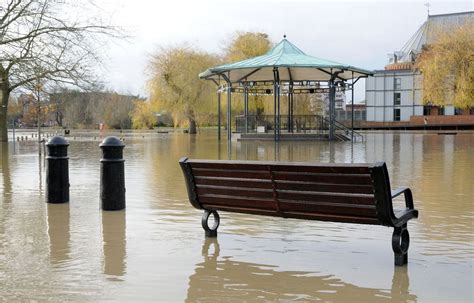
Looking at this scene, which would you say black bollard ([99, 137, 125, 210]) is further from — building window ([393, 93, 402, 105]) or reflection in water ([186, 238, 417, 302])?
building window ([393, 93, 402, 105])

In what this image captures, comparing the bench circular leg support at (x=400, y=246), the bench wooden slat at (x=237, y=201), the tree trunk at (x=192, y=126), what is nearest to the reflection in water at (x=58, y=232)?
the bench wooden slat at (x=237, y=201)

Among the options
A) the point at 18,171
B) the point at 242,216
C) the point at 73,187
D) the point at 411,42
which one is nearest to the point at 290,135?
the point at 18,171

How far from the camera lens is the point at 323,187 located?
5.23 meters

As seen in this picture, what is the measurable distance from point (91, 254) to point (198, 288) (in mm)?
1546

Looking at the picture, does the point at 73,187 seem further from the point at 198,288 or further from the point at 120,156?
the point at 198,288

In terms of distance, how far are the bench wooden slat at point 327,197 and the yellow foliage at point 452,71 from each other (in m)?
40.4

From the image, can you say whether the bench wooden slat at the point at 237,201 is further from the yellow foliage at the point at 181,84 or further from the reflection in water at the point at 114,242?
the yellow foliage at the point at 181,84

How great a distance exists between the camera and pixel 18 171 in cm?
1504

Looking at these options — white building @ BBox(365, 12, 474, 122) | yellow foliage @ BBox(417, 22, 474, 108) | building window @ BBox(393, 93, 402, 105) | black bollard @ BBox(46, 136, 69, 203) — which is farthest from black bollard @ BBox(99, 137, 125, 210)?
building window @ BBox(393, 93, 402, 105)

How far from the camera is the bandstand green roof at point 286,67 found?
1161 inches

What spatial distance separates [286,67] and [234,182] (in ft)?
84.1

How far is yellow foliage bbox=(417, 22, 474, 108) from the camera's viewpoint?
140ft

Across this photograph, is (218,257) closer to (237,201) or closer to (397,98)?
(237,201)

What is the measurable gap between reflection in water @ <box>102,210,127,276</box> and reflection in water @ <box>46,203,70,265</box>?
0.40 meters
